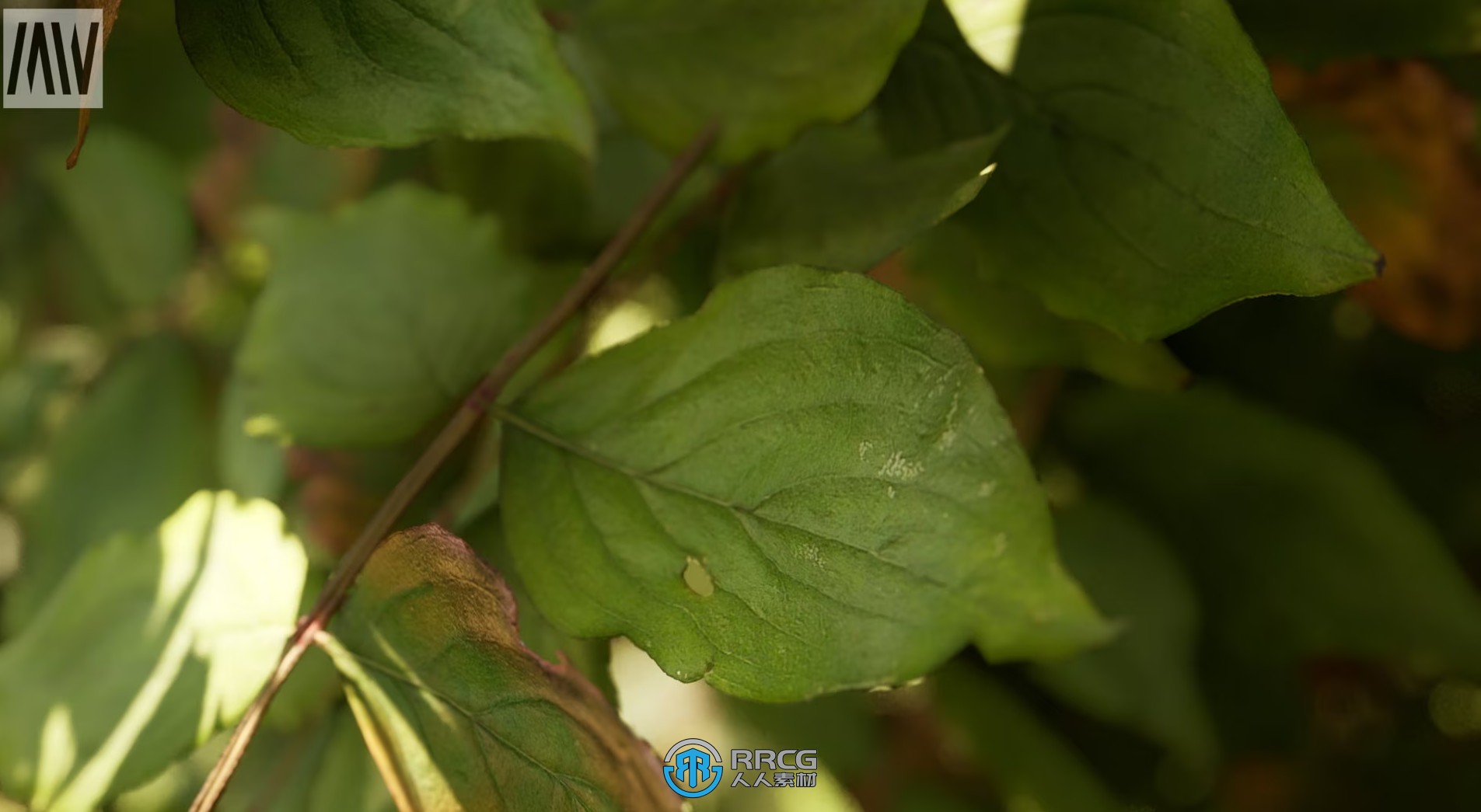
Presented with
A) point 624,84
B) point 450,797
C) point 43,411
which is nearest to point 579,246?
point 624,84

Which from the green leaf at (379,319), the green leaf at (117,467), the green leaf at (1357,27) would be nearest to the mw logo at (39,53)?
the green leaf at (379,319)

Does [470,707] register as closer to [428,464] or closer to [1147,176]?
[428,464]

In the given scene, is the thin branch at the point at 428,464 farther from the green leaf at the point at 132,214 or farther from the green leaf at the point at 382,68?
the green leaf at the point at 132,214

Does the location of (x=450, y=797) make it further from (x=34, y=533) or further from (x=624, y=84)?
(x=34, y=533)

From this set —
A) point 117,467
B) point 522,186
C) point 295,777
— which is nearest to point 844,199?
point 522,186

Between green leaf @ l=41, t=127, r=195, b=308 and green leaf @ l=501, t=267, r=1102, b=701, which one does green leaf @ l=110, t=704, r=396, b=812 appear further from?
green leaf @ l=41, t=127, r=195, b=308

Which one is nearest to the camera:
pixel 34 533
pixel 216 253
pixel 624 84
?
pixel 624 84
